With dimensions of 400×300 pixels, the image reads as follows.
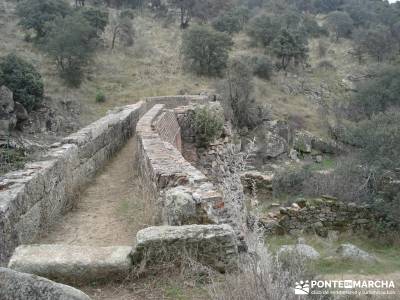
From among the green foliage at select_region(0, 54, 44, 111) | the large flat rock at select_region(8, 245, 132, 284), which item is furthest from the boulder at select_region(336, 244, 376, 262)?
the green foliage at select_region(0, 54, 44, 111)

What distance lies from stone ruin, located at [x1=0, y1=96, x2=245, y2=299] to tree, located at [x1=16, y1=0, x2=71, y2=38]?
29.1 metres

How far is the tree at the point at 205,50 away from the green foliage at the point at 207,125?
920 inches

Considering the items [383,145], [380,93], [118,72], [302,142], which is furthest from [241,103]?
[383,145]

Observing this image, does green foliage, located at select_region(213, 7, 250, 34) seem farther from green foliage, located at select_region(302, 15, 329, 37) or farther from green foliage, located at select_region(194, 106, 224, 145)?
green foliage, located at select_region(194, 106, 224, 145)

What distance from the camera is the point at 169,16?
1821 inches

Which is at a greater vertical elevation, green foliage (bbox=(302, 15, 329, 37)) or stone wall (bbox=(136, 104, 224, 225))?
green foliage (bbox=(302, 15, 329, 37))

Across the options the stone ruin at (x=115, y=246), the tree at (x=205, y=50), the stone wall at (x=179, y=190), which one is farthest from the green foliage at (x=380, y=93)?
the stone ruin at (x=115, y=246)

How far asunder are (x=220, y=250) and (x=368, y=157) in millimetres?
14178

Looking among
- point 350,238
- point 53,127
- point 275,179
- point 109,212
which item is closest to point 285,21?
point 53,127

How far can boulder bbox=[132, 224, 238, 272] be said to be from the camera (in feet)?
11.6

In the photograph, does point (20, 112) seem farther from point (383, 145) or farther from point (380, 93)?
point (380, 93)

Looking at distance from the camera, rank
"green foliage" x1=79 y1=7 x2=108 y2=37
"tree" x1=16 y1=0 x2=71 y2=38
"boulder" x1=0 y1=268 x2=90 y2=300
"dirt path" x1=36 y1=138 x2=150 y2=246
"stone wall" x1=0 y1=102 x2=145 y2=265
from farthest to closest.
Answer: "green foliage" x1=79 y1=7 x2=108 y2=37
"tree" x1=16 y1=0 x2=71 y2=38
"dirt path" x1=36 y1=138 x2=150 y2=246
"stone wall" x1=0 y1=102 x2=145 y2=265
"boulder" x1=0 y1=268 x2=90 y2=300

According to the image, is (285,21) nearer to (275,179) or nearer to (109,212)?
(275,179)

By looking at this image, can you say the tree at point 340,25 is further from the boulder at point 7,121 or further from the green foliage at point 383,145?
the boulder at point 7,121
